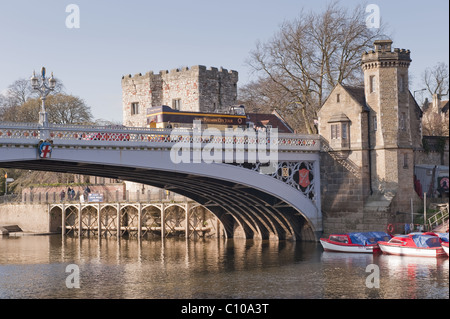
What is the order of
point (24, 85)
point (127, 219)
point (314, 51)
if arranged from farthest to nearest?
point (24, 85) → point (127, 219) → point (314, 51)

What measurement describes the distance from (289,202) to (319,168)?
11.9 feet

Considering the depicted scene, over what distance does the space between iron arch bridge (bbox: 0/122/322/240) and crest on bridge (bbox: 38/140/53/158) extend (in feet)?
0.16

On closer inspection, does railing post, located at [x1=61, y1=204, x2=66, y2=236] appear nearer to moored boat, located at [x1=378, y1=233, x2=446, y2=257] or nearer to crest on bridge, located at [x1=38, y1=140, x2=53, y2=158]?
crest on bridge, located at [x1=38, y1=140, x2=53, y2=158]

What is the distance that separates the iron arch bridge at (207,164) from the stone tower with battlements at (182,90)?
17.1 meters

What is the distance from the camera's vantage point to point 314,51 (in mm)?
62500

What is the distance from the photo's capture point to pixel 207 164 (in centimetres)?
4394

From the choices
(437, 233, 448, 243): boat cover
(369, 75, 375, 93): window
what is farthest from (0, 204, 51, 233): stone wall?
(437, 233, 448, 243): boat cover

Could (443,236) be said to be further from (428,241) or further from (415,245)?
(415,245)

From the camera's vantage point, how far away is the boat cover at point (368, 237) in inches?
1800

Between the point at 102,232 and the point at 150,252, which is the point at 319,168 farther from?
the point at 102,232

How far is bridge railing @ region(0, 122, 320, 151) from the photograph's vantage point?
37.6 meters
